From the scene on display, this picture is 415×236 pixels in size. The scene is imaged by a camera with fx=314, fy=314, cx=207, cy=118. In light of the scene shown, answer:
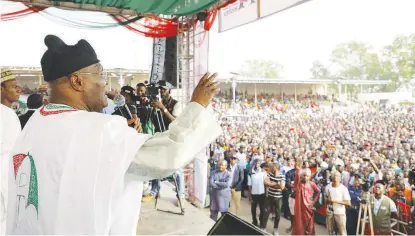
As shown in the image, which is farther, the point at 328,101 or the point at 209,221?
the point at 328,101

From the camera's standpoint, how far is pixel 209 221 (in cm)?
382

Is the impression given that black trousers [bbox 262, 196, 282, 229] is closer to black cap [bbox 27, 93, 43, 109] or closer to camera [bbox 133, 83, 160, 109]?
camera [bbox 133, 83, 160, 109]

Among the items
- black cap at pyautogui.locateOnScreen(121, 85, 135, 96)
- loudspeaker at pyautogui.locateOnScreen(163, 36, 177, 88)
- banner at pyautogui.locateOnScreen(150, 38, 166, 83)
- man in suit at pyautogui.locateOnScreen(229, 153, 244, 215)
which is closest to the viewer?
black cap at pyautogui.locateOnScreen(121, 85, 135, 96)

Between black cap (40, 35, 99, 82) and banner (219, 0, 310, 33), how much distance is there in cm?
268

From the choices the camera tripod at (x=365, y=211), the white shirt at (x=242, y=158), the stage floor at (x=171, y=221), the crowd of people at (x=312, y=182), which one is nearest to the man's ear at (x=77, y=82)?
the crowd of people at (x=312, y=182)

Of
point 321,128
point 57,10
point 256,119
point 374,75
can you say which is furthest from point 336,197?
point 374,75

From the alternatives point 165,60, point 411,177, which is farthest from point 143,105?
point 411,177

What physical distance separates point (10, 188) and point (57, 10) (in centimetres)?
363

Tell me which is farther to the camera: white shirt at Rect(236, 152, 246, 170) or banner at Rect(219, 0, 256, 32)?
white shirt at Rect(236, 152, 246, 170)

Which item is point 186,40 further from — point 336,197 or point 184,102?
point 336,197

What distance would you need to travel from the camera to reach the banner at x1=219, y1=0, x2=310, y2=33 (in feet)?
10.6

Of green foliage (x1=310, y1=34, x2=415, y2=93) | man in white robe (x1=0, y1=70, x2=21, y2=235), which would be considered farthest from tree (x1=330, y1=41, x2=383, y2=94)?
man in white robe (x1=0, y1=70, x2=21, y2=235)

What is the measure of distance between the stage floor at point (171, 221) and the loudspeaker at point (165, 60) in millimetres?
1750

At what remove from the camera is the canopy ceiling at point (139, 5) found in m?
3.72
